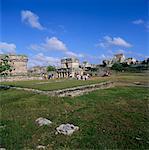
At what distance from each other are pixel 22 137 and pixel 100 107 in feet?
24.7

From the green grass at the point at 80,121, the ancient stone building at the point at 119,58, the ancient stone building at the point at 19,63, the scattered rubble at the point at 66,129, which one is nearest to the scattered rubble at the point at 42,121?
the green grass at the point at 80,121

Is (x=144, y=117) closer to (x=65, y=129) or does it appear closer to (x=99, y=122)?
(x=99, y=122)

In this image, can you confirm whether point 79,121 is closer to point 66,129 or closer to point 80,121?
point 80,121

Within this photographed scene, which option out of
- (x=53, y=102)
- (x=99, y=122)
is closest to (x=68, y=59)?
(x=53, y=102)

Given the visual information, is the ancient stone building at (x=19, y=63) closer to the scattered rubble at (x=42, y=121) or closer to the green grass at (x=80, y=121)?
the green grass at (x=80, y=121)

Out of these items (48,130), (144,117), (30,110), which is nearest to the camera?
(48,130)

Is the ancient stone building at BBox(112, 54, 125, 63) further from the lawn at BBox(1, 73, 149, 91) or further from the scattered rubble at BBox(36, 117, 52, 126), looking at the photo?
the scattered rubble at BBox(36, 117, 52, 126)

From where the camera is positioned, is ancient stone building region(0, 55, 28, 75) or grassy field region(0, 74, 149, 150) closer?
grassy field region(0, 74, 149, 150)

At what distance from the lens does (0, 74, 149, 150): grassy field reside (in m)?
10.3

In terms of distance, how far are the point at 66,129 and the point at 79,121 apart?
1.79 metres

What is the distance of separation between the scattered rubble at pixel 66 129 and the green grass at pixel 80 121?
1.00ft

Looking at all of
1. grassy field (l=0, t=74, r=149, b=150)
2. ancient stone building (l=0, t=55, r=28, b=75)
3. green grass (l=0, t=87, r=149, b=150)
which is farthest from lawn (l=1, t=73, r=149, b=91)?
ancient stone building (l=0, t=55, r=28, b=75)

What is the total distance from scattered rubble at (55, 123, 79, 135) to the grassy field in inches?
11.2

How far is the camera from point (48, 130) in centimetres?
1201
